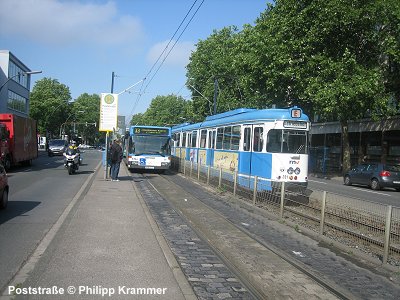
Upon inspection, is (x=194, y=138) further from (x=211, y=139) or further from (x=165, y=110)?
(x=165, y=110)

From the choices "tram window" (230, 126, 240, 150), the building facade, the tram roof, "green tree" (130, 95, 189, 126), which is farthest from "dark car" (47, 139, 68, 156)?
"green tree" (130, 95, 189, 126)

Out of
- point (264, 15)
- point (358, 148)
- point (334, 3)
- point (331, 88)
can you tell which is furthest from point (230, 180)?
point (358, 148)

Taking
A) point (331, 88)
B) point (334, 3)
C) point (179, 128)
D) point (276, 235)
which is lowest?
point (276, 235)

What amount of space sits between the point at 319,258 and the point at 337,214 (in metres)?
1.66

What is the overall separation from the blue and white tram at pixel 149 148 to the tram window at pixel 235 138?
798 cm

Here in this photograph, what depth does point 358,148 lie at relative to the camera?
4016cm

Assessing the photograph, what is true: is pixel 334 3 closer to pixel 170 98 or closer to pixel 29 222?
pixel 29 222

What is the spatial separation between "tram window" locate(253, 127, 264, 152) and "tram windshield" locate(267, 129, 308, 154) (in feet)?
1.32

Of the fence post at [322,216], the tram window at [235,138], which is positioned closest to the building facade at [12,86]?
the tram window at [235,138]

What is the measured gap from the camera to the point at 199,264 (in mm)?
6605

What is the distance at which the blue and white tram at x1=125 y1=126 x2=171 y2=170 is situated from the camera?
2498 centimetres


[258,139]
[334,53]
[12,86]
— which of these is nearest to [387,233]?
[258,139]

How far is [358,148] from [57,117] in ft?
200

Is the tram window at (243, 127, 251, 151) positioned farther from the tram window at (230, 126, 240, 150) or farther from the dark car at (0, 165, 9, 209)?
the dark car at (0, 165, 9, 209)
